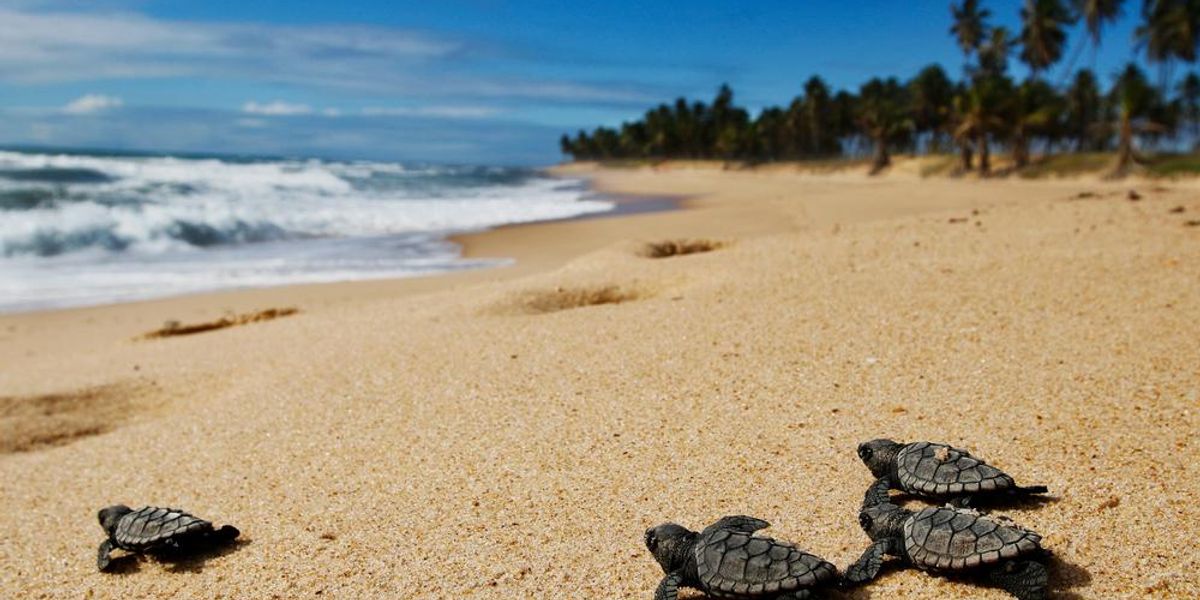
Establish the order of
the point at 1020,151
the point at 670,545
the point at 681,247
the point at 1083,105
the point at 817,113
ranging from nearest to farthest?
1. the point at 670,545
2. the point at 681,247
3. the point at 1020,151
4. the point at 1083,105
5. the point at 817,113

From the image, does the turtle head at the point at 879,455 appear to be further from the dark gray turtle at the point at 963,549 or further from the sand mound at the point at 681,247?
the sand mound at the point at 681,247

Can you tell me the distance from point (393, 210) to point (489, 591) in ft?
81.5

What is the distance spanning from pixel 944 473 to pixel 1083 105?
6170 cm

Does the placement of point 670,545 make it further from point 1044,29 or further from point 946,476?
point 1044,29

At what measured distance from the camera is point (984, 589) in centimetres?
287

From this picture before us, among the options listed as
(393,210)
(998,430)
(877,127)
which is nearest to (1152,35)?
(877,127)

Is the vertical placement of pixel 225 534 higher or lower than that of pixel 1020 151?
lower

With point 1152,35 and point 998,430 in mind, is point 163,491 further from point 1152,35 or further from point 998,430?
point 1152,35

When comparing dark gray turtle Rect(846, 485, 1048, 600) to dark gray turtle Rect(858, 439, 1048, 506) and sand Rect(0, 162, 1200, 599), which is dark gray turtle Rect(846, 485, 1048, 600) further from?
dark gray turtle Rect(858, 439, 1048, 506)

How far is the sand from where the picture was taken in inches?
133

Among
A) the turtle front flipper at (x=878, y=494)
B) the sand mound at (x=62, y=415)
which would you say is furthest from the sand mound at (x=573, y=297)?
the turtle front flipper at (x=878, y=494)

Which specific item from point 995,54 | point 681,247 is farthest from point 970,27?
point 681,247

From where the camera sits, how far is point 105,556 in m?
3.67

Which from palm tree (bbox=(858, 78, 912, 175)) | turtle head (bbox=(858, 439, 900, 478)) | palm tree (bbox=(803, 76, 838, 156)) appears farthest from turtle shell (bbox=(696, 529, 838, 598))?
palm tree (bbox=(803, 76, 838, 156))
